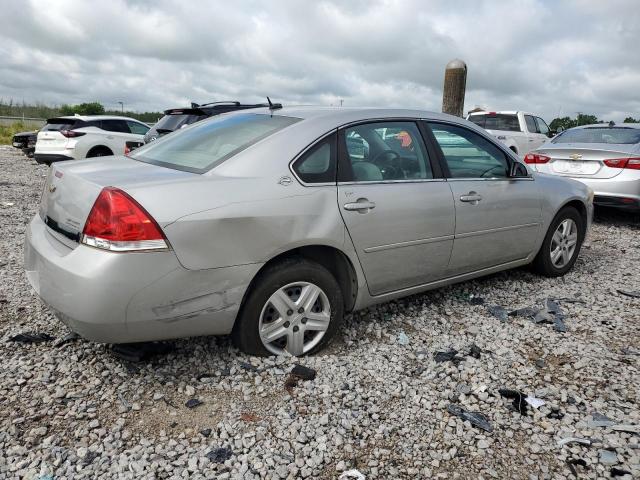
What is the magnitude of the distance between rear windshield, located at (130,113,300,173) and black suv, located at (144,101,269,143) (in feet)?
18.0

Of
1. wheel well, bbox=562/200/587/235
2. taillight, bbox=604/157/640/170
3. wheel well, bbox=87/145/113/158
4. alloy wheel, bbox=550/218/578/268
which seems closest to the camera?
alloy wheel, bbox=550/218/578/268

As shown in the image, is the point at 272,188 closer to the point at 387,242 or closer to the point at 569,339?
the point at 387,242

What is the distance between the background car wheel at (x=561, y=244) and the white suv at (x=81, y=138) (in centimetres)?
1099

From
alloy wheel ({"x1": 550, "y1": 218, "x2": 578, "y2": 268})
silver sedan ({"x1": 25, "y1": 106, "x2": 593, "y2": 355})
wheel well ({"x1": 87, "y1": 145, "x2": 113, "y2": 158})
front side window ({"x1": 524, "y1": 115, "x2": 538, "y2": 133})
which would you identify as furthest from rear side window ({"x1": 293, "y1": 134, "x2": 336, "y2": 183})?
front side window ({"x1": 524, "y1": 115, "x2": 538, "y2": 133})

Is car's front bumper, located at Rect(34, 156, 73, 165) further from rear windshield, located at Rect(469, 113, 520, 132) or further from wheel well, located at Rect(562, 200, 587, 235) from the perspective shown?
wheel well, located at Rect(562, 200, 587, 235)

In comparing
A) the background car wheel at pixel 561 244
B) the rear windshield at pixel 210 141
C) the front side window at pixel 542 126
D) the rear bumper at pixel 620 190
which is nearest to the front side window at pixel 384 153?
the rear windshield at pixel 210 141

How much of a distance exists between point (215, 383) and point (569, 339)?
2487mm

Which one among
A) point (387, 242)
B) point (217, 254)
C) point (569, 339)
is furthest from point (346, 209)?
point (569, 339)

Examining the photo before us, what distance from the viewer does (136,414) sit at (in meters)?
2.64

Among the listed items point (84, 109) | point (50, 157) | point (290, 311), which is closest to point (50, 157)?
point (50, 157)

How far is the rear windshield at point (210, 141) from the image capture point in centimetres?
307

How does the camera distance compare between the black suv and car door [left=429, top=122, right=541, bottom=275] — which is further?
the black suv

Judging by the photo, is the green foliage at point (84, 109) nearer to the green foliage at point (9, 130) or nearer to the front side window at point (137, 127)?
the green foliage at point (9, 130)

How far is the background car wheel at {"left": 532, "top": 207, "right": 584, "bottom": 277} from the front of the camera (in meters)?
4.87
